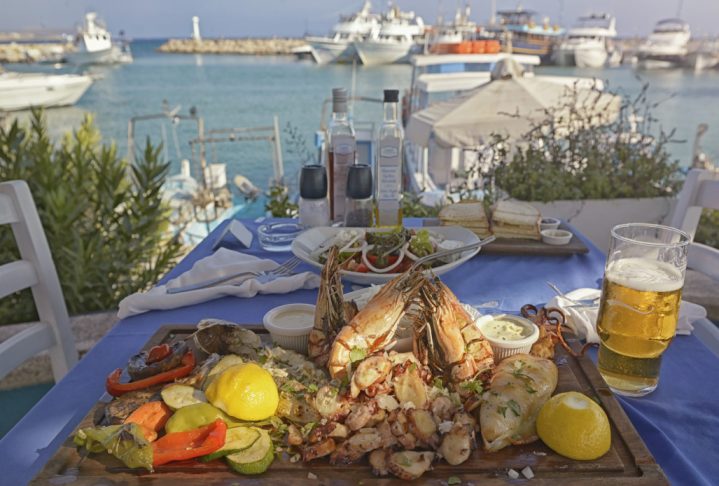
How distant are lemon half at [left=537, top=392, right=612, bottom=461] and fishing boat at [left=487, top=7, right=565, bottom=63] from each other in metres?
52.9

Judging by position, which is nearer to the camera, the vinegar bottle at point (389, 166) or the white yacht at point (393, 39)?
the vinegar bottle at point (389, 166)

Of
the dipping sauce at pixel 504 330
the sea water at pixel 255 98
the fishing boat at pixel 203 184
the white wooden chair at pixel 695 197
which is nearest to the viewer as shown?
the dipping sauce at pixel 504 330

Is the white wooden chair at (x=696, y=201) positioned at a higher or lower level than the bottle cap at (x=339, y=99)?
lower

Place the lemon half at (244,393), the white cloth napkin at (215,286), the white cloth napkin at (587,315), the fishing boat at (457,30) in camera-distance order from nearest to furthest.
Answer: the lemon half at (244,393), the white cloth napkin at (587,315), the white cloth napkin at (215,286), the fishing boat at (457,30)

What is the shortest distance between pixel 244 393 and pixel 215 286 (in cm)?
90

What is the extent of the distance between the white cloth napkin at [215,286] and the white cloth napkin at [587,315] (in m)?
0.84

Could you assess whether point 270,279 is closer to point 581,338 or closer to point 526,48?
point 581,338

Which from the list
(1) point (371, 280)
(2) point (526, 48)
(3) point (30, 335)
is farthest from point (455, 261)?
(2) point (526, 48)

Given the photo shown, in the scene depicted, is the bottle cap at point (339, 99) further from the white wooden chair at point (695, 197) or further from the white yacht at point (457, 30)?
the white yacht at point (457, 30)

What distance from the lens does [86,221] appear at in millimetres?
3637

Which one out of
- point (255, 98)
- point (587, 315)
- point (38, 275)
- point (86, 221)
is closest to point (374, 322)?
point (587, 315)

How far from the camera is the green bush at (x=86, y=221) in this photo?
3414mm

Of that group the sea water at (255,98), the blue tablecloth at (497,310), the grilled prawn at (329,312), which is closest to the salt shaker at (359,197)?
the blue tablecloth at (497,310)

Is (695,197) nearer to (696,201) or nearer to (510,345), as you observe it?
(696,201)
